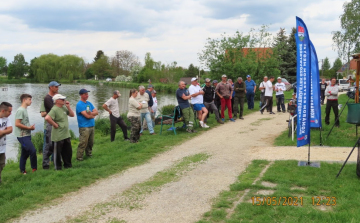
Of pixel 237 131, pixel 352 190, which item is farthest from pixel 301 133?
pixel 237 131

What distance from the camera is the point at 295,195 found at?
5203 mm

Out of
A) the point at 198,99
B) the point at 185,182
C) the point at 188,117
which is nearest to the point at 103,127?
the point at 198,99

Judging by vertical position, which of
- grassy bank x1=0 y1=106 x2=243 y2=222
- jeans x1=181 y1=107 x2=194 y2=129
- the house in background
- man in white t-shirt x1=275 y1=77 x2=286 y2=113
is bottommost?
grassy bank x1=0 y1=106 x2=243 y2=222

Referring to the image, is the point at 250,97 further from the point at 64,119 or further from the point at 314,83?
the point at 64,119

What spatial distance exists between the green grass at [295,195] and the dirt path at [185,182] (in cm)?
30

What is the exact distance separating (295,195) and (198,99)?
23.7ft

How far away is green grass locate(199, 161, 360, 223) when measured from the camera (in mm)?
4402

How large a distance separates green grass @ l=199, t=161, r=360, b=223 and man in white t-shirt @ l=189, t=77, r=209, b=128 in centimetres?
531

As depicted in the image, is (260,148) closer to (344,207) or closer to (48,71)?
(344,207)

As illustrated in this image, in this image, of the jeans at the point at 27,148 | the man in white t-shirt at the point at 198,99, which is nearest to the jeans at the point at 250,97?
the man in white t-shirt at the point at 198,99

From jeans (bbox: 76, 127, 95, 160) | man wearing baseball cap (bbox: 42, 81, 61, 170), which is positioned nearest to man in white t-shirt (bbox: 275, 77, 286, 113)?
jeans (bbox: 76, 127, 95, 160)

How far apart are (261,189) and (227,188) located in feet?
1.83

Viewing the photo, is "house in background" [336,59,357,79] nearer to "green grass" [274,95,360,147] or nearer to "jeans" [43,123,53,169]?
"green grass" [274,95,360,147]

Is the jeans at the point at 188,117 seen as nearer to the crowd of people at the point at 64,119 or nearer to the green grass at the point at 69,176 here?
the crowd of people at the point at 64,119
